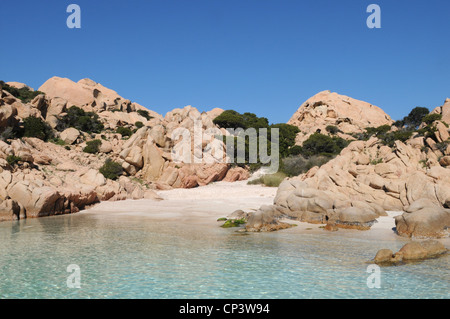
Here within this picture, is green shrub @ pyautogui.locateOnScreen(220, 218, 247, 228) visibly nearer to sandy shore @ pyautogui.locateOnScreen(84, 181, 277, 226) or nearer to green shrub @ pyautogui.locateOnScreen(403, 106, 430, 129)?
sandy shore @ pyautogui.locateOnScreen(84, 181, 277, 226)

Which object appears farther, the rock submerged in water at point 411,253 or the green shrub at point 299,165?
the green shrub at point 299,165

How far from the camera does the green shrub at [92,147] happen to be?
40.5 meters

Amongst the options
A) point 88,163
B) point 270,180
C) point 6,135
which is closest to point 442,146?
point 270,180

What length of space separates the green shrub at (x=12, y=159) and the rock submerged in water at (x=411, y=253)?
2604cm

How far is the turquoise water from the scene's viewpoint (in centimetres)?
877

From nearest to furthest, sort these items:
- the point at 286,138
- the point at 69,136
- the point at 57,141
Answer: the point at 57,141
the point at 69,136
the point at 286,138

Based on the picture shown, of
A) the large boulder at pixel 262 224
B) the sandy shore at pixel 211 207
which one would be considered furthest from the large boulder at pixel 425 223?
the large boulder at pixel 262 224

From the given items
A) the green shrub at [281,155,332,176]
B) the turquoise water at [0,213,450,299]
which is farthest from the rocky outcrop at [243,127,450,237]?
the green shrub at [281,155,332,176]

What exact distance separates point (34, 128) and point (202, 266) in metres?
35.9

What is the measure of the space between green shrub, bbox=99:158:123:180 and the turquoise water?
17.5 meters

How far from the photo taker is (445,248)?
13016 mm

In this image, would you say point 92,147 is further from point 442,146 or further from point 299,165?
point 442,146

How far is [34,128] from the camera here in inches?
1550

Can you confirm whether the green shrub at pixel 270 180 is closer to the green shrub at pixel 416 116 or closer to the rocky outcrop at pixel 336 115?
the rocky outcrop at pixel 336 115
